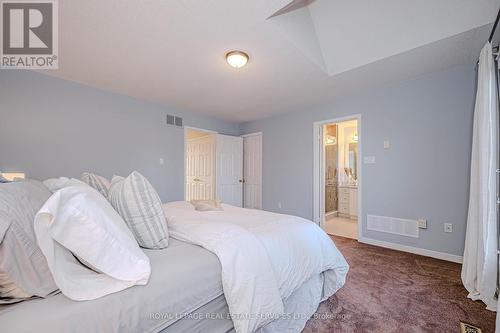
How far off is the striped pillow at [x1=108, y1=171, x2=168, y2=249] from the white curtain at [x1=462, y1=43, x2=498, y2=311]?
2548 millimetres

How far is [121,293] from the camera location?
811mm

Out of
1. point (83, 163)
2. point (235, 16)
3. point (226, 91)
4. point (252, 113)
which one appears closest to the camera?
point (235, 16)

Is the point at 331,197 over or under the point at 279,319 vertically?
over

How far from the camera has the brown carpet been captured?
1.54 m

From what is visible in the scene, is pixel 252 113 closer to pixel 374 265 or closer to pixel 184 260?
pixel 374 265

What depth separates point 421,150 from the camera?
2973 millimetres

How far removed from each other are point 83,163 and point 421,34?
4.55 m

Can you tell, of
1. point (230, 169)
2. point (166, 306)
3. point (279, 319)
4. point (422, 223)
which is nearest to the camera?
point (166, 306)

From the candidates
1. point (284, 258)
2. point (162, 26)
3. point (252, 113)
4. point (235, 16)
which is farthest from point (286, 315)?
point (252, 113)

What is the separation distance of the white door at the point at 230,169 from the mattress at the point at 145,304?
12.3ft

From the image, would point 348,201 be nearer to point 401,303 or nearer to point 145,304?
point 401,303

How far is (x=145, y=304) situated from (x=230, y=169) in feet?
14.3

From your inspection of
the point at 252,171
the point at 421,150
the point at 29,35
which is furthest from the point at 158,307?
the point at 252,171

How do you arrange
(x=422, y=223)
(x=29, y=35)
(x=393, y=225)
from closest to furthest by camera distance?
(x=29, y=35) → (x=422, y=223) → (x=393, y=225)
